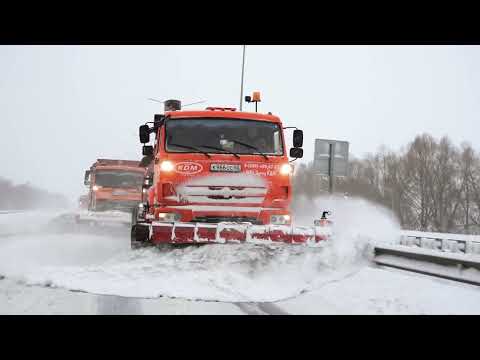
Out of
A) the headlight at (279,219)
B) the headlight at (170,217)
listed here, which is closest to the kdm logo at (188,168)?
the headlight at (170,217)

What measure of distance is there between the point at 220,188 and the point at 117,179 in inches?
420

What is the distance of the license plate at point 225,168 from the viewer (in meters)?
7.70

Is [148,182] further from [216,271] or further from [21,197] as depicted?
[21,197]

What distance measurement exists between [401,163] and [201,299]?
192 feet

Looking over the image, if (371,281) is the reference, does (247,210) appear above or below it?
above

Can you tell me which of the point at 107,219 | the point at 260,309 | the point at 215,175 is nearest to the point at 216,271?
the point at 260,309

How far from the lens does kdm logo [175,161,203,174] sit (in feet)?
25.2

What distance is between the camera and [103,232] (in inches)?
652

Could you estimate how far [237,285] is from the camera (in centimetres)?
577

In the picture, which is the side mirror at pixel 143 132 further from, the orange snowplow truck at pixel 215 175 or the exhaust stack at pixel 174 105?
the exhaust stack at pixel 174 105
